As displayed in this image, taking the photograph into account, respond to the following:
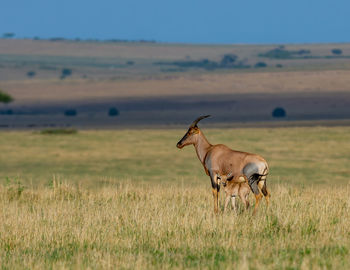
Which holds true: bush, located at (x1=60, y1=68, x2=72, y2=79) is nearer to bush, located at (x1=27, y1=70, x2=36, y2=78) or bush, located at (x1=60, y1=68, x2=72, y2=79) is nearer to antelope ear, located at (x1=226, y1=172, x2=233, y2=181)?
bush, located at (x1=27, y1=70, x2=36, y2=78)

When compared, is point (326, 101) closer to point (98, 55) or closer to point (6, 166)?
point (6, 166)

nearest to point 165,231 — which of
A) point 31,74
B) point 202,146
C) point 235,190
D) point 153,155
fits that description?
point 202,146

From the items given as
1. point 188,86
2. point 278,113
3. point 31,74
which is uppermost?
point 31,74

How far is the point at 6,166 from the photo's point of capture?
32.8m

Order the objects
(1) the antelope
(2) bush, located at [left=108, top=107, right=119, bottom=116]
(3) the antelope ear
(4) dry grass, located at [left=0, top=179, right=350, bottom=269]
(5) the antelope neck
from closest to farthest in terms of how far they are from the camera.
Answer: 1. (4) dry grass, located at [left=0, top=179, right=350, bottom=269]
2. (3) the antelope ear
3. (5) the antelope neck
4. (1) the antelope
5. (2) bush, located at [left=108, top=107, right=119, bottom=116]

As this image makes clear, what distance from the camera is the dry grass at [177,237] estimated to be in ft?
27.0

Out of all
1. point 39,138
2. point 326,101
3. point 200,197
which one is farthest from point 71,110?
point 200,197

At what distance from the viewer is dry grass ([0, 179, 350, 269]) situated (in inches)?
324

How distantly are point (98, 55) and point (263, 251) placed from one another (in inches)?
6687

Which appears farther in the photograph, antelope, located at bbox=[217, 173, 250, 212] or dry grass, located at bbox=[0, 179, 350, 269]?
antelope, located at bbox=[217, 173, 250, 212]

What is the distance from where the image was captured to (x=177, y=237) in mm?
9602

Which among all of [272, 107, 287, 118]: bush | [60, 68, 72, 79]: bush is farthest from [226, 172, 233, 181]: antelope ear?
[60, 68, 72, 79]: bush

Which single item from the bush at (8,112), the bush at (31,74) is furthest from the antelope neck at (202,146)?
the bush at (31,74)

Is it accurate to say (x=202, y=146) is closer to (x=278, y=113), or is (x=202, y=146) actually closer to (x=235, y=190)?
(x=235, y=190)
